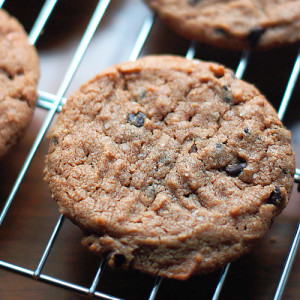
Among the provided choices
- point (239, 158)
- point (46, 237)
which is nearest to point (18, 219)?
point (46, 237)

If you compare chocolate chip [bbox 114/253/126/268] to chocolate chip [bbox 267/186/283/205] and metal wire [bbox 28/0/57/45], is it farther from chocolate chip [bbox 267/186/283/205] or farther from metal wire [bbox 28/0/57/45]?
metal wire [bbox 28/0/57/45]

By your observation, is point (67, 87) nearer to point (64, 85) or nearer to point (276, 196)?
point (64, 85)

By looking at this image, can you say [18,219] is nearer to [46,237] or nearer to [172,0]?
[46,237]

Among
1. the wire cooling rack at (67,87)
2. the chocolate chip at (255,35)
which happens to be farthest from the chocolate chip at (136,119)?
the chocolate chip at (255,35)

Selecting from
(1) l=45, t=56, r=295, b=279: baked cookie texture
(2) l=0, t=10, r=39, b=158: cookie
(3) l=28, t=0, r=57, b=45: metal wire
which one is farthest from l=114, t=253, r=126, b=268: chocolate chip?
(3) l=28, t=0, r=57, b=45: metal wire

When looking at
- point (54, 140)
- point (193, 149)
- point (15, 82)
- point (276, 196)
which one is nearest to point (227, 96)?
point (193, 149)
